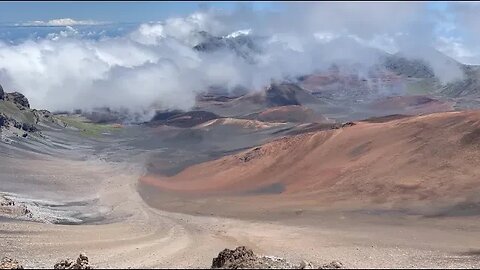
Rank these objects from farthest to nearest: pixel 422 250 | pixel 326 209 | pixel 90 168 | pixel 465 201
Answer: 1. pixel 90 168
2. pixel 326 209
3. pixel 465 201
4. pixel 422 250

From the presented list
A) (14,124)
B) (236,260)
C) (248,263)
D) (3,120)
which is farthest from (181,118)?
(248,263)

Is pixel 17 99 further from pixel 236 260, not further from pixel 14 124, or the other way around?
pixel 236 260

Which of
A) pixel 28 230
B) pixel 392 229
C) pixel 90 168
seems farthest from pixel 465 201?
pixel 90 168

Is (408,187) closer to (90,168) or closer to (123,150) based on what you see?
(90,168)

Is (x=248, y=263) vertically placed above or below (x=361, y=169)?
below

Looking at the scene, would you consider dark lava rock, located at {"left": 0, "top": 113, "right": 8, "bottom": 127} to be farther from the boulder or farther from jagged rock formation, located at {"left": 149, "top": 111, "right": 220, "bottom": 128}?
the boulder

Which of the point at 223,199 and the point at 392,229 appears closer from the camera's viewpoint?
the point at 392,229
